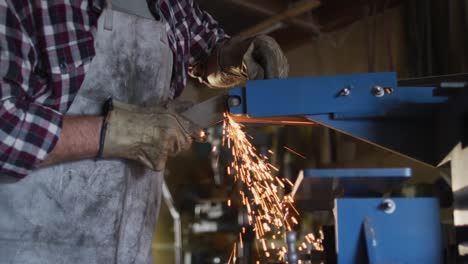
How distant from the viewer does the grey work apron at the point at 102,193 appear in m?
1.23

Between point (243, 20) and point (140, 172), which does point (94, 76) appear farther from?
point (243, 20)

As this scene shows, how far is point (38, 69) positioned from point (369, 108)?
73cm

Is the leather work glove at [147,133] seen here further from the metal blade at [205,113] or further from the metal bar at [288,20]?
the metal bar at [288,20]

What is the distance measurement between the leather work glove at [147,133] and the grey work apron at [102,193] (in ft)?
0.26

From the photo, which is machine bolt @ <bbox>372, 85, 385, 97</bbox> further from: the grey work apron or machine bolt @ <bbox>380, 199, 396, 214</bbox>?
the grey work apron

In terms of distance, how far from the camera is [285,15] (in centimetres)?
257

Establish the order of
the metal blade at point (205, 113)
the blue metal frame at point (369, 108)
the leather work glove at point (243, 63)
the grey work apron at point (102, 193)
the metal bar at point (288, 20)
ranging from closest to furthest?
the blue metal frame at point (369, 108) < the grey work apron at point (102, 193) < the metal blade at point (205, 113) < the leather work glove at point (243, 63) < the metal bar at point (288, 20)

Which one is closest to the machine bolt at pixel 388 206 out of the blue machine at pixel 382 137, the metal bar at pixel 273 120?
the blue machine at pixel 382 137

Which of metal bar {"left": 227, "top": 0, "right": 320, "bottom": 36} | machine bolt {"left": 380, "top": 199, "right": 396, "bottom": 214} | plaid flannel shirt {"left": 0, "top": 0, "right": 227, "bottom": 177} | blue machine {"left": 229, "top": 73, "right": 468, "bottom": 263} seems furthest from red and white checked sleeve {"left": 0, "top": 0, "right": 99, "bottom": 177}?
metal bar {"left": 227, "top": 0, "right": 320, "bottom": 36}

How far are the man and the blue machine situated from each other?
11.1 inches

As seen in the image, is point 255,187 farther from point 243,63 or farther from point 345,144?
point 345,144

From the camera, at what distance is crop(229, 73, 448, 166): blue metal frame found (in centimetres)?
112

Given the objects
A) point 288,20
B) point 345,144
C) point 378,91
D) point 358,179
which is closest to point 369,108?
point 378,91

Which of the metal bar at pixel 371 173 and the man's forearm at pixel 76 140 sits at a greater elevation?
the man's forearm at pixel 76 140
